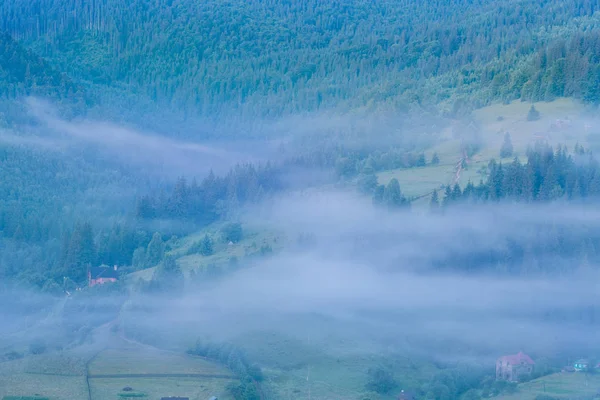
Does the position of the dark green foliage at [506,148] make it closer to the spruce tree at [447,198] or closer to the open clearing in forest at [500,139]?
the open clearing in forest at [500,139]

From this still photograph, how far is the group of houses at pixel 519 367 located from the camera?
73.3 m

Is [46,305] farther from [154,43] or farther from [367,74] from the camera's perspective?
[154,43]

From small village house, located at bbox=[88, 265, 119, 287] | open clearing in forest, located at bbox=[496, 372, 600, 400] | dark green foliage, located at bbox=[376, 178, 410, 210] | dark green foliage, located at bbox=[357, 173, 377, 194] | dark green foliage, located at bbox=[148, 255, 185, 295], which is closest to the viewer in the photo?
open clearing in forest, located at bbox=[496, 372, 600, 400]

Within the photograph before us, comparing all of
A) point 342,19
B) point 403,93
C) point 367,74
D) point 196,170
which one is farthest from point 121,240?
point 342,19

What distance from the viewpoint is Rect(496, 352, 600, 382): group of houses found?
73.3 meters

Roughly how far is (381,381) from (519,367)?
8.28m

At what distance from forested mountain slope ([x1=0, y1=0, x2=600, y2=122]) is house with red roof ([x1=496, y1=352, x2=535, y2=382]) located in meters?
69.0

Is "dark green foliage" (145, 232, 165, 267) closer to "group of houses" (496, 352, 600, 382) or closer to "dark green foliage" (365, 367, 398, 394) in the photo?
"dark green foliage" (365, 367, 398, 394)

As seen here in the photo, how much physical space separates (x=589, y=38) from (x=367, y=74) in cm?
4327

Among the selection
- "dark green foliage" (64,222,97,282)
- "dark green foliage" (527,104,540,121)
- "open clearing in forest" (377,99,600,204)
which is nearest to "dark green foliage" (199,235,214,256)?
"dark green foliage" (64,222,97,282)

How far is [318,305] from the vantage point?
84.4 meters

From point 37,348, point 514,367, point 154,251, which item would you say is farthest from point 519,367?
point 154,251

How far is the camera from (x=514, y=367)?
7419cm

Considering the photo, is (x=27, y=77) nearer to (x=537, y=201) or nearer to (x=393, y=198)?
(x=393, y=198)
